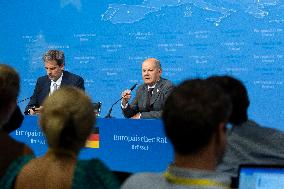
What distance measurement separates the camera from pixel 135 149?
15.0 ft

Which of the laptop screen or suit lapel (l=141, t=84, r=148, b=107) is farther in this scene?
suit lapel (l=141, t=84, r=148, b=107)

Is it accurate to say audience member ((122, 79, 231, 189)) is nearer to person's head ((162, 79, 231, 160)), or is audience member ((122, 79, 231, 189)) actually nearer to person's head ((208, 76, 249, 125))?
person's head ((162, 79, 231, 160))

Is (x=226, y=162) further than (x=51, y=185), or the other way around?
(x=226, y=162)

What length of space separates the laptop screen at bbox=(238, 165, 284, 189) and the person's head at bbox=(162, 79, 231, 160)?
0.88 ft

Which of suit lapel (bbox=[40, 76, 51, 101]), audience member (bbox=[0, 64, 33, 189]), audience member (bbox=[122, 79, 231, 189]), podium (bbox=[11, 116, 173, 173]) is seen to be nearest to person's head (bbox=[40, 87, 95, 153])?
audience member (bbox=[0, 64, 33, 189])

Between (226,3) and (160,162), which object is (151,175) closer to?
(160,162)

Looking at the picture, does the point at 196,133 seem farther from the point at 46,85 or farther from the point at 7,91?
the point at 46,85

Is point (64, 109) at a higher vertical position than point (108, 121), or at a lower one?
higher

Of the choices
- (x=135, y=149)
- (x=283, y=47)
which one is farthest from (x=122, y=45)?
(x=135, y=149)

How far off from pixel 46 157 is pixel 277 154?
1.06 metres

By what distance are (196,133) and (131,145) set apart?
3.31 metres

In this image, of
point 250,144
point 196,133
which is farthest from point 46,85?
point 196,133

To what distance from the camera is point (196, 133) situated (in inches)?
51.6

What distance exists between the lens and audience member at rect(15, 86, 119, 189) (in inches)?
64.6
